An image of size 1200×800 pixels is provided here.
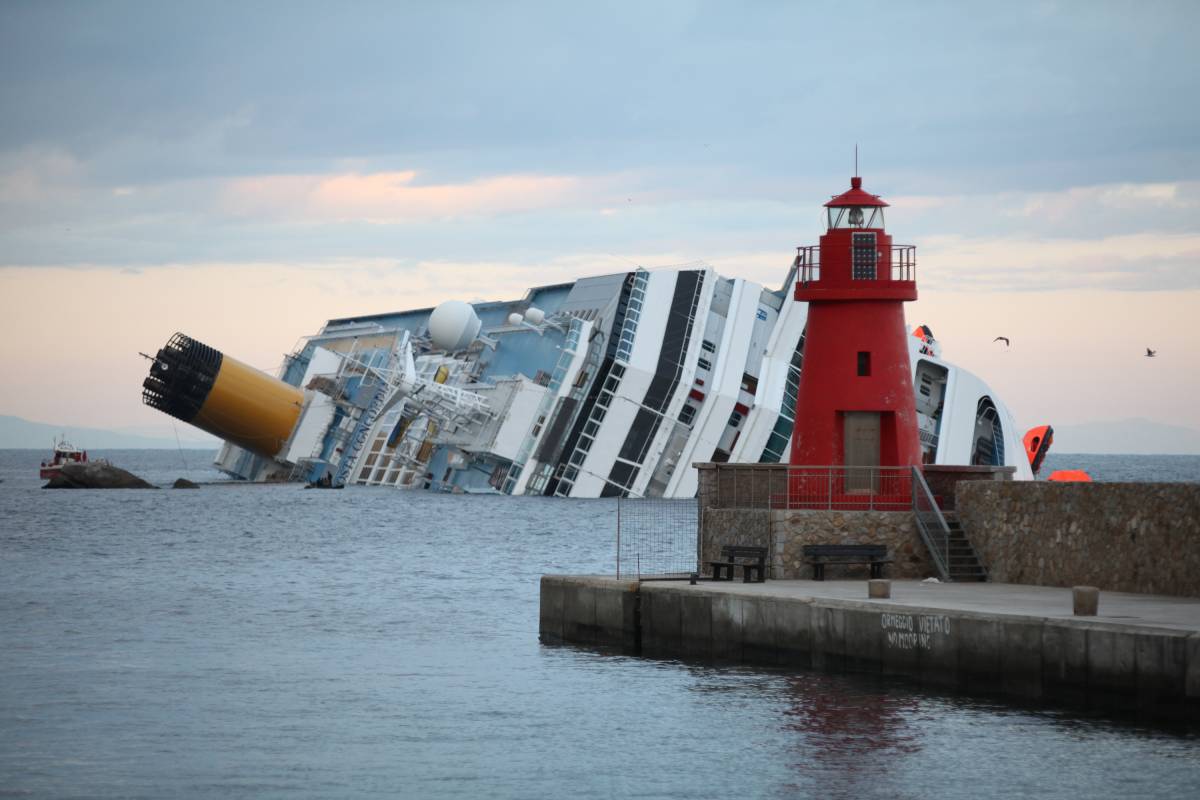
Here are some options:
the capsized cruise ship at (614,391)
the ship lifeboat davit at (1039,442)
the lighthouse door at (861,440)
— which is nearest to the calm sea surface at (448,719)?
the lighthouse door at (861,440)

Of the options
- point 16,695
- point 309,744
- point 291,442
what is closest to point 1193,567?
point 309,744

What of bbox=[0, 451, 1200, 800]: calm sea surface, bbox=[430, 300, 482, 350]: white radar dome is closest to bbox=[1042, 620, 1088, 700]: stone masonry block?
bbox=[0, 451, 1200, 800]: calm sea surface

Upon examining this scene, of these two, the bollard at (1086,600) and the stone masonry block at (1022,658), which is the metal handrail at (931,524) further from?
the bollard at (1086,600)

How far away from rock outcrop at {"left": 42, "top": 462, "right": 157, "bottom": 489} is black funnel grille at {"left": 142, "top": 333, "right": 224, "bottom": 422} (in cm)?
1915

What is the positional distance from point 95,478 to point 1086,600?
83.8 m

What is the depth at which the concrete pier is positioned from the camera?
61.3 feet

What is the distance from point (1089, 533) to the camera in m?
24.0

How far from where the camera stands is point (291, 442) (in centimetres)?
8400

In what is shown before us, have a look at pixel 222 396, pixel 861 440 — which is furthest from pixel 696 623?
pixel 222 396

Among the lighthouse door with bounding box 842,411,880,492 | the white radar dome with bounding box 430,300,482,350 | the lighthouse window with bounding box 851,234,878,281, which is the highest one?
the white radar dome with bounding box 430,300,482,350

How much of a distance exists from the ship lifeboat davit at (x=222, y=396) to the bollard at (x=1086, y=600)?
59832 millimetres

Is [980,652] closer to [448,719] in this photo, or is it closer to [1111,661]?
[1111,661]

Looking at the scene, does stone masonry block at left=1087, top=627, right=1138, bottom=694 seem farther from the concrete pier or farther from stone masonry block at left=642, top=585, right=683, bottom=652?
stone masonry block at left=642, top=585, right=683, bottom=652

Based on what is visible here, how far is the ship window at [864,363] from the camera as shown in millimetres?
28781
